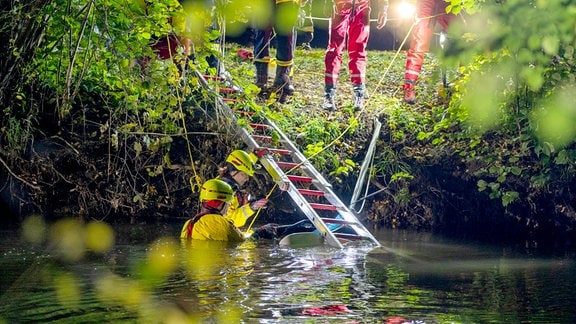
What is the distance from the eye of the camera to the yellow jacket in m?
9.01

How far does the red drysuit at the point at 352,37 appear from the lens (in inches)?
452

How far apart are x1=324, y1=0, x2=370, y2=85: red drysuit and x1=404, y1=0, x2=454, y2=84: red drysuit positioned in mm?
722

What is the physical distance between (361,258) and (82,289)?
3.05m

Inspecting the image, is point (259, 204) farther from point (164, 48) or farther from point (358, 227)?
point (164, 48)

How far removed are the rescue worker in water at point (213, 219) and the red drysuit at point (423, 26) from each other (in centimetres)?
400

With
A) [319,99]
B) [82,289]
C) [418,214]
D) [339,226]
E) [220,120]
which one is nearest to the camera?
[82,289]

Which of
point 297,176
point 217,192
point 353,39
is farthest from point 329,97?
point 217,192

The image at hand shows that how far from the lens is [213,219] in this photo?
902 cm

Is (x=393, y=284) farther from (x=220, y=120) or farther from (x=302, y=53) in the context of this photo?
(x=302, y=53)

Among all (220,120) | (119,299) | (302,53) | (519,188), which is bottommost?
(119,299)

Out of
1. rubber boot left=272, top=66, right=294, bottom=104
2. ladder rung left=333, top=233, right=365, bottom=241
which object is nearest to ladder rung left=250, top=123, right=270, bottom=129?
rubber boot left=272, top=66, right=294, bottom=104

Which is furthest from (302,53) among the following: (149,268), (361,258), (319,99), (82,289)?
(82,289)

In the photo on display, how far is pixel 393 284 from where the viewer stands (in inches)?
261

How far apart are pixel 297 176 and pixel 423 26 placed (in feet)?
11.2
